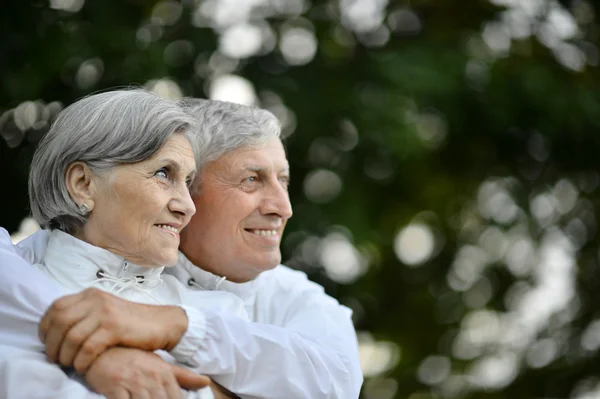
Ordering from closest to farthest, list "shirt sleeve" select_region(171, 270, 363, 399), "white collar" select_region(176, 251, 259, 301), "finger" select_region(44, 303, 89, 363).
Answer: "finger" select_region(44, 303, 89, 363), "shirt sleeve" select_region(171, 270, 363, 399), "white collar" select_region(176, 251, 259, 301)

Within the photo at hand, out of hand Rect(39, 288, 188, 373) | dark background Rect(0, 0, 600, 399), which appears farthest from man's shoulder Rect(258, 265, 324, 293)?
dark background Rect(0, 0, 600, 399)

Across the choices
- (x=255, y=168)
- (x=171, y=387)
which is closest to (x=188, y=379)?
(x=171, y=387)

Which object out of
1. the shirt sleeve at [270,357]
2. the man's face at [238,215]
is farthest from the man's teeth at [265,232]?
the shirt sleeve at [270,357]

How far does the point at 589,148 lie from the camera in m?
7.17

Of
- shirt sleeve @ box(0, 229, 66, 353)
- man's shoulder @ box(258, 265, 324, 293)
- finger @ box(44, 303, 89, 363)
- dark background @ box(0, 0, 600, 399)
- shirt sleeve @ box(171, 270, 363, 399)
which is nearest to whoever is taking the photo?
finger @ box(44, 303, 89, 363)

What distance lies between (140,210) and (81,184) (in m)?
0.19

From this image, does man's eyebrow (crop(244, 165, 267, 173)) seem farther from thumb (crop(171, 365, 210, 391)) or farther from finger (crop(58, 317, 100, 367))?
finger (crop(58, 317, 100, 367))

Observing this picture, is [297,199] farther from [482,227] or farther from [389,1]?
[482,227]

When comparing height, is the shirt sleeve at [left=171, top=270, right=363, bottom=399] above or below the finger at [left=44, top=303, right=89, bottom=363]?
below

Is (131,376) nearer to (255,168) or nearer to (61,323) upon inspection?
(61,323)

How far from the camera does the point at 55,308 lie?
2.53 metres

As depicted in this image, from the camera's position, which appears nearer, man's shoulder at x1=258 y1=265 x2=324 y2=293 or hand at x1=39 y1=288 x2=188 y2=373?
hand at x1=39 y1=288 x2=188 y2=373

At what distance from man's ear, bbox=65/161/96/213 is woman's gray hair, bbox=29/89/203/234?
0.04ft

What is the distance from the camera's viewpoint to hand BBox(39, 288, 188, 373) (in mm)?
2508
